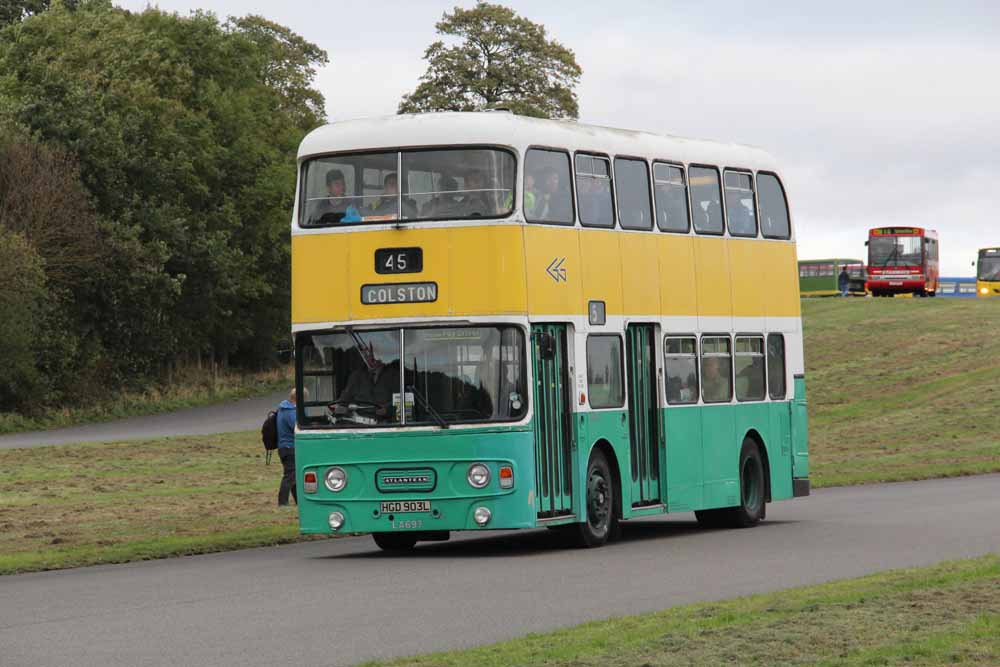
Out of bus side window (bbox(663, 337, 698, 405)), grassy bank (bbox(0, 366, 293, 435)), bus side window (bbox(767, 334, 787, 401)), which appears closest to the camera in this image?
bus side window (bbox(663, 337, 698, 405))

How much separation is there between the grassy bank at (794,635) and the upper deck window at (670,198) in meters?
9.42

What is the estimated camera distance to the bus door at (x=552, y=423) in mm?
20328

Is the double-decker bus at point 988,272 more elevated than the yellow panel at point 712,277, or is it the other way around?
the double-decker bus at point 988,272

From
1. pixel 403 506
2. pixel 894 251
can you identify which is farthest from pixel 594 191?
pixel 894 251

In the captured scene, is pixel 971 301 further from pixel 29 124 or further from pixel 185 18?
pixel 29 124

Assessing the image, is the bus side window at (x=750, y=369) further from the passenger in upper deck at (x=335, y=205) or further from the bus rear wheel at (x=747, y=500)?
the passenger in upper deck at (x=335, y=205)

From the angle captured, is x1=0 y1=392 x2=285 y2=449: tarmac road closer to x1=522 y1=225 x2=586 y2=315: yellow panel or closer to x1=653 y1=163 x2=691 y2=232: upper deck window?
x1=653 y1=163 x2=691 y2=232: upper deck window

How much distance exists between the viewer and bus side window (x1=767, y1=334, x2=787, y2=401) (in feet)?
85.7

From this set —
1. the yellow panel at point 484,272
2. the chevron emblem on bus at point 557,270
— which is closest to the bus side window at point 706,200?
the chevron emblem on bus at point 557,270

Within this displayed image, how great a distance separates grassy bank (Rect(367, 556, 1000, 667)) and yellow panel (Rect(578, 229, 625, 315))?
300 inches

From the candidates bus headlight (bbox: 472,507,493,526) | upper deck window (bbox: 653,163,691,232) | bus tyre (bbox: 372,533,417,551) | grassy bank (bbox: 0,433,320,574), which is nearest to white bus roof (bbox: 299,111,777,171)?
upper deck window (bbox: 653,163,691,232)

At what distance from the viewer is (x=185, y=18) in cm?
6669

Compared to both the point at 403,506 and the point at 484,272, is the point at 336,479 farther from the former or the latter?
the point at 484,272

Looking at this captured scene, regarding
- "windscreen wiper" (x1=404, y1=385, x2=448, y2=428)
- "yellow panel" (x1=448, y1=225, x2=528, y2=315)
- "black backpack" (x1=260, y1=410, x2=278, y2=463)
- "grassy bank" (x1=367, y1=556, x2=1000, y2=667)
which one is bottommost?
"grassy bank" (x1=367, y1=556, x2=1000, y2=667)
